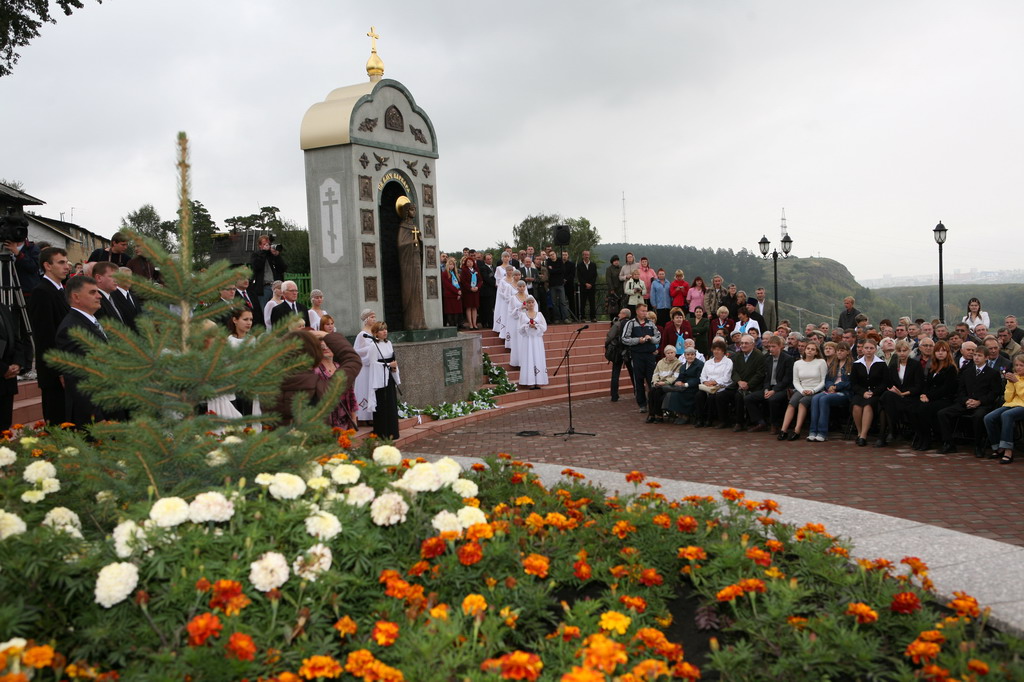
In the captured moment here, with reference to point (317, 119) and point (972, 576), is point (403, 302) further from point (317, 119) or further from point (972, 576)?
point (972, 576)

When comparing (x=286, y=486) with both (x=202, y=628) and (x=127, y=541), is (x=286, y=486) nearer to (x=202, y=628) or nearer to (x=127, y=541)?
(x=127, y=541)

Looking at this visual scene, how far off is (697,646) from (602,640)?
84cm

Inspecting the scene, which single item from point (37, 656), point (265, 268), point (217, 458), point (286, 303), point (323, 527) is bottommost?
point (37, 656)

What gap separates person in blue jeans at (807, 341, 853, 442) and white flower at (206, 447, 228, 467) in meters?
8.74

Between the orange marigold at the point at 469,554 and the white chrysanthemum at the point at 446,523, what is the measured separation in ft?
0.64

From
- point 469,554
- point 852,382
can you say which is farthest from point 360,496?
point 852,382

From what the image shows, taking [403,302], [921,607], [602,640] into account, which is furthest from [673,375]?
[602,640]

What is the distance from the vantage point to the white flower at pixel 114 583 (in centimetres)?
296

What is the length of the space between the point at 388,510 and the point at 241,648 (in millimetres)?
1118

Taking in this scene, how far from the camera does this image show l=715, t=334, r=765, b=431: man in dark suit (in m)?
11.8

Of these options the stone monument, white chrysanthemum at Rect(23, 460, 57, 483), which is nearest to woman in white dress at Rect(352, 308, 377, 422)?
the stone monument

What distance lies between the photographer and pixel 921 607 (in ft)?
11.2

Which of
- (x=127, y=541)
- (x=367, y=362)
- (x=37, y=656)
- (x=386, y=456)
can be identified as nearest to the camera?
(x=37, y=656)

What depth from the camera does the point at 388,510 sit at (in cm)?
369
